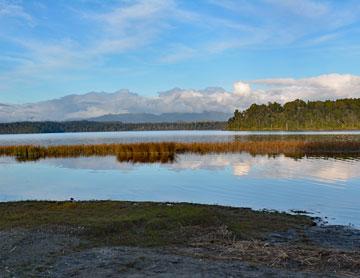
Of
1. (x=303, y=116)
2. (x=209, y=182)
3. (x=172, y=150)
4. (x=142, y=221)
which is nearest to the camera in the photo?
(x=142, y=221)

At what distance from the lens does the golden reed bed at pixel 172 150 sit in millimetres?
49188

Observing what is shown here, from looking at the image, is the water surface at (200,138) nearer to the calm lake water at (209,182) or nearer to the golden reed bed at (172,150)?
the golden reed bed at (172,150)

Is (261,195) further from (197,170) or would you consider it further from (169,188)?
(197,170)

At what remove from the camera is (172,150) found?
169 feet

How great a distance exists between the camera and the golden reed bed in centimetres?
4919

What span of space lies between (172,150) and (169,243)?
1581 inches

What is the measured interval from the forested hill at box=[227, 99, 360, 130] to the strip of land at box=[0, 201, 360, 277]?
131 meters

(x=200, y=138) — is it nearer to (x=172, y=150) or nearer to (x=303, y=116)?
(x=172, y=150)

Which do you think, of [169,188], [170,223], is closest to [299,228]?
[170,223]

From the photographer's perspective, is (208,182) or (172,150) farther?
(172,150)

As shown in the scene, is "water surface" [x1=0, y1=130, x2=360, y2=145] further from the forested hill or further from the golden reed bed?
the forested hill

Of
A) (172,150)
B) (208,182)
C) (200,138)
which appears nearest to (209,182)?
(208,182)

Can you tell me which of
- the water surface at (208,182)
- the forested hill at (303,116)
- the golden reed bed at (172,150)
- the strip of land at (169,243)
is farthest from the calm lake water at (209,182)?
the forested hill at (303,116)

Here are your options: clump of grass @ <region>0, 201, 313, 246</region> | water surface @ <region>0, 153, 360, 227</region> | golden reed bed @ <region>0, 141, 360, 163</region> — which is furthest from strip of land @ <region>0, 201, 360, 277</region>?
golden reed bed @ <region>0, 141, 360, 163</region>
